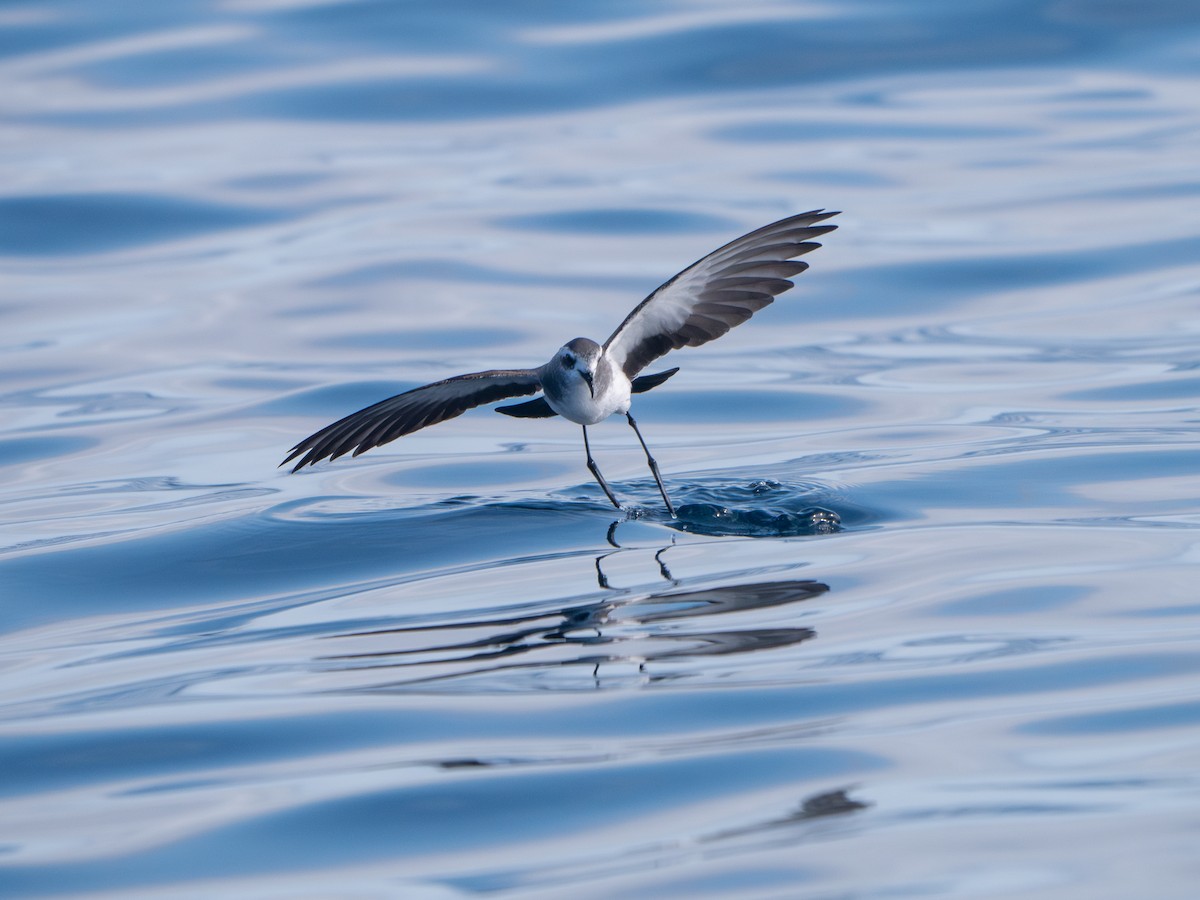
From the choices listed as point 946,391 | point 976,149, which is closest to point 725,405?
point 946,391

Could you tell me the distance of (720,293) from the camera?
26.7ft

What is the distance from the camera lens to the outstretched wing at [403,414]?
25.6 feet

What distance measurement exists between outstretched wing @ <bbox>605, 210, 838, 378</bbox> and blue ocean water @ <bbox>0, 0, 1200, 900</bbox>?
0.82 m

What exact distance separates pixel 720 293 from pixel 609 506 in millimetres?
1196

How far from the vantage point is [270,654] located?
623 centimetres

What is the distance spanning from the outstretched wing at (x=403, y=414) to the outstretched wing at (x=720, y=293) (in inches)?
22.9

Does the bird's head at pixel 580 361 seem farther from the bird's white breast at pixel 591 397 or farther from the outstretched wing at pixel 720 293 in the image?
the outstretched wing at pixel 720 293

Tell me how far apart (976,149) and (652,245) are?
507cm

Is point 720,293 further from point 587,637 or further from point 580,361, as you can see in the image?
point 587,637

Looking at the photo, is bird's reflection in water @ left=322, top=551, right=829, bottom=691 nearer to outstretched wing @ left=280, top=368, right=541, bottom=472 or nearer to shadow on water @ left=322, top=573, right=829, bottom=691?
shadow on water @ left=322, top=573, right=829, bottom=691

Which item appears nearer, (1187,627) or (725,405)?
(1187,627)

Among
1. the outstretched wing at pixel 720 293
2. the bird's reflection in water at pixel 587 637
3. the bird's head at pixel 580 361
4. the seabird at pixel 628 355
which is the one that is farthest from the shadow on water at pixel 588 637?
the outstretched wing at pixel 720 293

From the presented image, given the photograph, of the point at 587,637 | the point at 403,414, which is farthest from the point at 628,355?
the point at 587,637

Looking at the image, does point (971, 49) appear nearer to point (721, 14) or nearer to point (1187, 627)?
point (721, 14)
